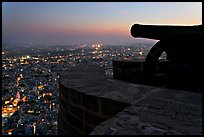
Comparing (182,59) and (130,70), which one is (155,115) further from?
(130,70)

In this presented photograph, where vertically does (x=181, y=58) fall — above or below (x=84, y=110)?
above

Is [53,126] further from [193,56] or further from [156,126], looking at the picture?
[156,126]

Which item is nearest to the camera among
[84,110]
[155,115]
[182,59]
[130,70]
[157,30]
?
[155,115]

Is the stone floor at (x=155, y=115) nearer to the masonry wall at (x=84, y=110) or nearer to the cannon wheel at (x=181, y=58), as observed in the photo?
the masonry wall at (x=84, y=110)

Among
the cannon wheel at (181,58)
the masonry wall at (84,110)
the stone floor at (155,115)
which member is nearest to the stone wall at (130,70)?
the cannon wheel at (181,58)

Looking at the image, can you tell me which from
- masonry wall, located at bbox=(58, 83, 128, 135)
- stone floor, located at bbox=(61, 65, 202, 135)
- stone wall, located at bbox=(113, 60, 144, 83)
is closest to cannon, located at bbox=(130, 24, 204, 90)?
stone floor, located at bbox=(61, 65, 202, 135)

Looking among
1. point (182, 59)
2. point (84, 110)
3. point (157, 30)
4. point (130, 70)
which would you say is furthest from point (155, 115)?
point (130, 70)

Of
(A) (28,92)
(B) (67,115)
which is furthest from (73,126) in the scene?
(A) (28,92)
